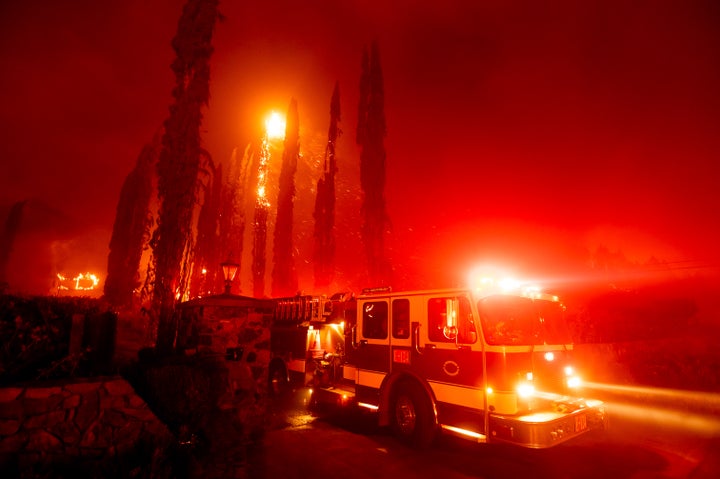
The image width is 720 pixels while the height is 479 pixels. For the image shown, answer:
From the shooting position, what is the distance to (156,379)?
5.44m

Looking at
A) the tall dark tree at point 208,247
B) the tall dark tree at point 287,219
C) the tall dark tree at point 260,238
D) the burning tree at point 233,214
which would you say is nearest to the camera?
the tall dark tree at point 287,219

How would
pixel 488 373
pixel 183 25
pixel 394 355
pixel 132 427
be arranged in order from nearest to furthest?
1. pixel 132 427
2. pixel 488 373
3. pixel 394 355
4. pixel 183 25

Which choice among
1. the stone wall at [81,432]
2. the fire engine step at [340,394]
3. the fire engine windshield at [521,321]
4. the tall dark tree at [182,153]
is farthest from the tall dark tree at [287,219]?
the stone wall at [81,432]

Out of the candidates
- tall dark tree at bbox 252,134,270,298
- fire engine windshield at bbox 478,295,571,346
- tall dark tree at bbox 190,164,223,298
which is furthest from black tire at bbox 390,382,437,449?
tall dark tree at bbox 190,164,223,298

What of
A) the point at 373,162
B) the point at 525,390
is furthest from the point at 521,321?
the point at 373,162

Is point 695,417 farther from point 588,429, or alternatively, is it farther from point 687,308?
point 687,308

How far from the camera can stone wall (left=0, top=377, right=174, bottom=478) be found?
12.6 ft

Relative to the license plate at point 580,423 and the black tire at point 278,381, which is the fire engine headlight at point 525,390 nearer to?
the license plate at point 580,423

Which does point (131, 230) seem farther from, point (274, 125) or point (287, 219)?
point (274, 125)

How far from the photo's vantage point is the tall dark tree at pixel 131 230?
20.3m

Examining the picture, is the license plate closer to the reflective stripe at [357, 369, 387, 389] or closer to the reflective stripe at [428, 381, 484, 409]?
the reflective stripe at [428, 381, 484, 409]

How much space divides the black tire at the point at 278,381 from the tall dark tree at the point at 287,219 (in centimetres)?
1857

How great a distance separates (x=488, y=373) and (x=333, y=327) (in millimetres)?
4947

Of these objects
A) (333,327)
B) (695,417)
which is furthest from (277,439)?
(695,417)
